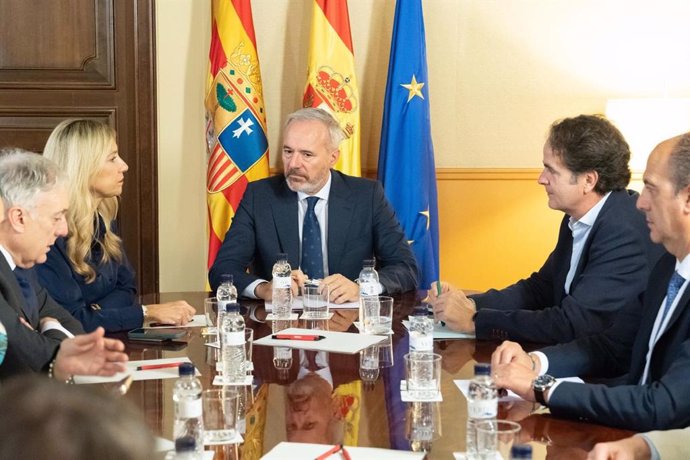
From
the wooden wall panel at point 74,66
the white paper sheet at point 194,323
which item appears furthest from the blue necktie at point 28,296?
the wooden wall panel at point 74,66

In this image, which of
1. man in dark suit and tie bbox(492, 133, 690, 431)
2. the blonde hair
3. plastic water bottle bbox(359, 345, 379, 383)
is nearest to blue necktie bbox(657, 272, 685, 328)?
man in dark suit and tie bbox(492, 133, 690, 431)

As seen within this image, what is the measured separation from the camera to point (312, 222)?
3.98 m

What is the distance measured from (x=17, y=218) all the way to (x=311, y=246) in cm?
162

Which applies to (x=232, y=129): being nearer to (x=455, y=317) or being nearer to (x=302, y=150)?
(x=302, y=150)

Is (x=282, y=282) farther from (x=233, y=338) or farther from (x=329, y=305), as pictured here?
(x=233, y=338)

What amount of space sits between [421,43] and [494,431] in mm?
3535

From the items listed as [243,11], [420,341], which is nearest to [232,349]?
[420,341]

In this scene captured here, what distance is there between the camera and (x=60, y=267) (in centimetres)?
319

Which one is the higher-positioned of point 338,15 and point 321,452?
point 338,15

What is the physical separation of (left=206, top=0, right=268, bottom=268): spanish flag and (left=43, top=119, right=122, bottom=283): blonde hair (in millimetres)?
1494

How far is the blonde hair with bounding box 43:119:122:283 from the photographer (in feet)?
10.8

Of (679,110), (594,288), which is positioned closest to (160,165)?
(679,110)

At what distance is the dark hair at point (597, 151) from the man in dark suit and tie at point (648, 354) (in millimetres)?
568

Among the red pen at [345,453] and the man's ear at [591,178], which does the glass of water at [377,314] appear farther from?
the red pen at [345,453]
